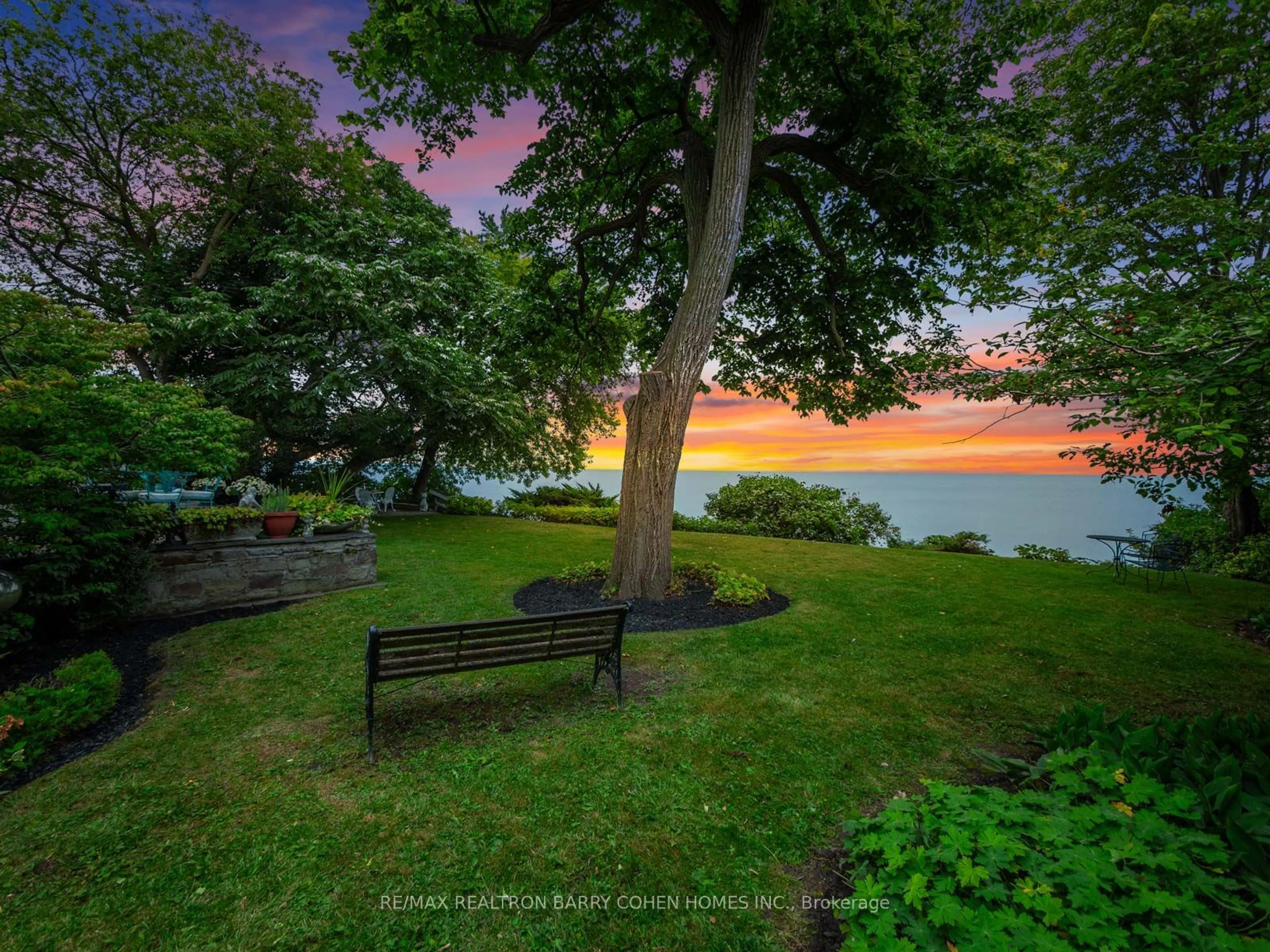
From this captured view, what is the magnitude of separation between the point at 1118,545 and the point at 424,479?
21861 mm

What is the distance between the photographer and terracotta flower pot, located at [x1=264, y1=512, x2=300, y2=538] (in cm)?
728

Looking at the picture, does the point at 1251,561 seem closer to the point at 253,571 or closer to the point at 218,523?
the point at 253,571

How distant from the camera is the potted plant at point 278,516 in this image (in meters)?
7.30

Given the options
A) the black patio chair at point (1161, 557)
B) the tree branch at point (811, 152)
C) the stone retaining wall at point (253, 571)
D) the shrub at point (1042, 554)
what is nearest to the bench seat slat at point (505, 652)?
the stone retaining wall at point (253, 571)

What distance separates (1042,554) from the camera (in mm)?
12602

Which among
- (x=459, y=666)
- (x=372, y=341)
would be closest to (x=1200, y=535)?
(x=459, y=666)

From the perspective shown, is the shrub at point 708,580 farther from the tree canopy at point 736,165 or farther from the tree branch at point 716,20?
the tree branch at point 716,20

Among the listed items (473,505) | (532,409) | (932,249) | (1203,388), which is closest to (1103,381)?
(1203,388)

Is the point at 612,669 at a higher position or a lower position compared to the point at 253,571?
lower

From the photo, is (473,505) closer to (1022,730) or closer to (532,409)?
(532,409)

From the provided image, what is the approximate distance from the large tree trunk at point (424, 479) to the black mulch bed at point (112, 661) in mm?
13208

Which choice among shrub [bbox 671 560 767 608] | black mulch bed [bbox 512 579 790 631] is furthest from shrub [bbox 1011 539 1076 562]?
black mulch bed [bbox 512 579 790 631]

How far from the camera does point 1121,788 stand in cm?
257

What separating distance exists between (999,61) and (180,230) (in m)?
20.4
